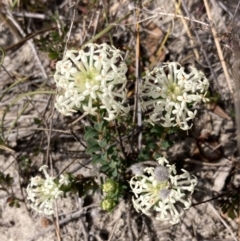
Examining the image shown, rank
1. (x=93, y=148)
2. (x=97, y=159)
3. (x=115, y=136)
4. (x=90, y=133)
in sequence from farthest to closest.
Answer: (x=115, y=136) → (x=97, y=159) → (x=93, y=148) → (x=90, y=133)

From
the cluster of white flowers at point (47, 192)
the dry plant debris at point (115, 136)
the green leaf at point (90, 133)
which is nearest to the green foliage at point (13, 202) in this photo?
the dry plant debris at point (115, 136)

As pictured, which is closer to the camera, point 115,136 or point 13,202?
point 115,136

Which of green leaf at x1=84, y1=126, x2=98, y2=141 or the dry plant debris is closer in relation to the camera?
green leaf at x1=84, y1=126, x2=98, y2=141

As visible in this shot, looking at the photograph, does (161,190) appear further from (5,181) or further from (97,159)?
(5,181)

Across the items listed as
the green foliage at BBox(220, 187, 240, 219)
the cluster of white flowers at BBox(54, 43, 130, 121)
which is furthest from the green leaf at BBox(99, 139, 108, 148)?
the green foliage at BBox(220, 187, 240, 219)

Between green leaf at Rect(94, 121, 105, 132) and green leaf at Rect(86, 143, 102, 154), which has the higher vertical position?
green leaf at Rect(94, 121, 105, 132)

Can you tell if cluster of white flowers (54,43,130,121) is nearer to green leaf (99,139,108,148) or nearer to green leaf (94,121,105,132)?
green leaf (94,121,105,132)

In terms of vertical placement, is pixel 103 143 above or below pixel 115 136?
above

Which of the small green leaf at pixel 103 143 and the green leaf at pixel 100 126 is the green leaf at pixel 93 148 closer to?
the small green leaf at pixel 103 143

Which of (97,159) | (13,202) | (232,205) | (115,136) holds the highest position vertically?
(97,159)

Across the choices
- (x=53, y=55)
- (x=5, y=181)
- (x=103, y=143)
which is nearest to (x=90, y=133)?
(x=103, y=143)
